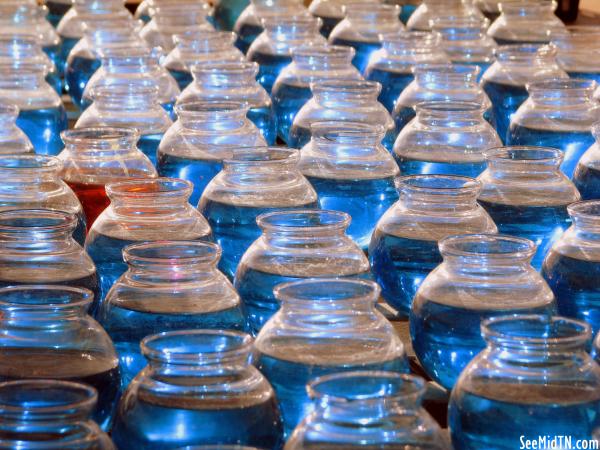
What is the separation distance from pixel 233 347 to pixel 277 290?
11 cm

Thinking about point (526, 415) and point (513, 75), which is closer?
point (526, 415)

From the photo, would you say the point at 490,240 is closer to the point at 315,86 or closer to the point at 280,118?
the point at 315,86

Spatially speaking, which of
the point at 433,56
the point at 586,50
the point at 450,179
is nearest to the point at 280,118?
the point at 433,56

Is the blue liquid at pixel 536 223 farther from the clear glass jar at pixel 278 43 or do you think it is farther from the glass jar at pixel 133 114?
the clear glass jar at pixel 278 43

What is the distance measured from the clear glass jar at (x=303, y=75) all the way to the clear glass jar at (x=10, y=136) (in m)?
0.47

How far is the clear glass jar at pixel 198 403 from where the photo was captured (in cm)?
87

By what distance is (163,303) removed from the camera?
1.08 metres

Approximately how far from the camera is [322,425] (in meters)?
0.81

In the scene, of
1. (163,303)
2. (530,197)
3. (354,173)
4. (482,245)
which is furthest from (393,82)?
(163,303)

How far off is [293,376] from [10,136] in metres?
0.84

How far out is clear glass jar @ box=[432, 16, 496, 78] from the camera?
7.66 feet

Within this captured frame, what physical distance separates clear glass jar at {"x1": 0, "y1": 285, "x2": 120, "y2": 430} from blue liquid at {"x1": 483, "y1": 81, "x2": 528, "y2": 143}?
1132mm

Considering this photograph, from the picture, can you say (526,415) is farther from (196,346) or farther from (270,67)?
(270,67)

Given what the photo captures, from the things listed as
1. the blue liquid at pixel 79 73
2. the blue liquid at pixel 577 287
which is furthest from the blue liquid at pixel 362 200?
the blue liquid at pixel 79 73
